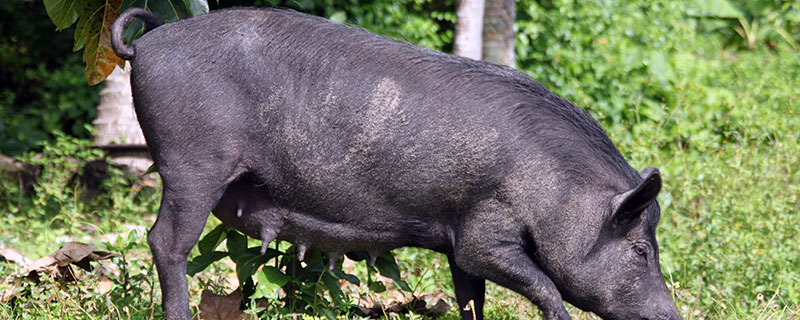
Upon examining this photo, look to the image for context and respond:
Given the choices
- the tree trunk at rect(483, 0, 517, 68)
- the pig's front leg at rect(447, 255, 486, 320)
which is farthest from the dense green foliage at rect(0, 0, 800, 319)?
the tree trunk at rect(483, 0, 517, 68)

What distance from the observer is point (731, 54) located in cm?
1388

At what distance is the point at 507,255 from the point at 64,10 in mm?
2311

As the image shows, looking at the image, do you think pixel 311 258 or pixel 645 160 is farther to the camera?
pixel 645 160

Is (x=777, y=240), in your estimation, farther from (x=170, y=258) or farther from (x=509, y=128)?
(x=170, y=258)

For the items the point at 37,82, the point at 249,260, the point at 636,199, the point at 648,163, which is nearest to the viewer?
the point at 636,199

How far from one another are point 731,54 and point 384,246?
37.8 feet

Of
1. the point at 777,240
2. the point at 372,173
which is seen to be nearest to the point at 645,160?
the point at 777,240

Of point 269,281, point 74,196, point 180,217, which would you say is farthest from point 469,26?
point 180,217

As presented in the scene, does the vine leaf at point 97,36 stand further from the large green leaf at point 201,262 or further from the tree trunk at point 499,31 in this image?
the tree trunk at point 499,31

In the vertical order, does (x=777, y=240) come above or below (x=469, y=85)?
below

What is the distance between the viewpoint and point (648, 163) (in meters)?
6.72

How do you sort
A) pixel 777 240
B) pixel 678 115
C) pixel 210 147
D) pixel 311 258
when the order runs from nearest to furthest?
pixel 210 147 → pixel 311 258 → pixel 777 240 → pixel 678 115

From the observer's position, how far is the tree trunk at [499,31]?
757 cm

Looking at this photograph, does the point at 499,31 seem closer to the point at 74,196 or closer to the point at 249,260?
the point at 74,196
